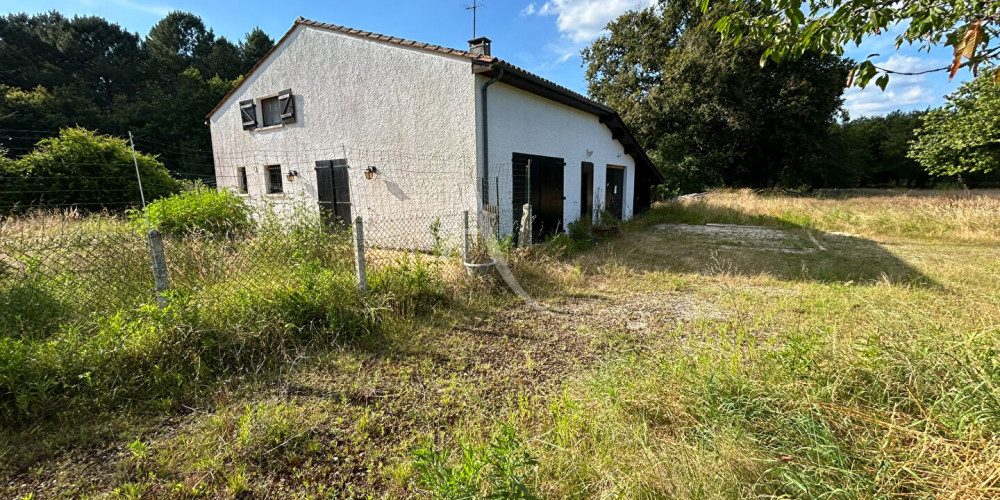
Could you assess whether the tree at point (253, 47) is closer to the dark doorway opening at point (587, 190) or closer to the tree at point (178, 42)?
the tree at point (178, 42)

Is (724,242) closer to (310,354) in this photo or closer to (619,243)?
(619,243)

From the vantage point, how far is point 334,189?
28.1 feet

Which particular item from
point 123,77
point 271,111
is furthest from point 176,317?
point 123,77

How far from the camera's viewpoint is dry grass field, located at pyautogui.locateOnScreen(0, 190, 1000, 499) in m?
1.54

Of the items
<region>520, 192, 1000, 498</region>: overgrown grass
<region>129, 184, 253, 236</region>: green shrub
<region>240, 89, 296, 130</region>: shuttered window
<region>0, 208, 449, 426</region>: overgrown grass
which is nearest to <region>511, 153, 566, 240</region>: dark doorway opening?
<region>0, 208, 449, 426</region>: overgrown grass

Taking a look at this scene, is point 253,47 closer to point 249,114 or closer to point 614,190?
point 249,114

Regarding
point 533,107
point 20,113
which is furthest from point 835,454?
point 20,113

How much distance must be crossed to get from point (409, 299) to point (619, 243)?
Result: 6.14m

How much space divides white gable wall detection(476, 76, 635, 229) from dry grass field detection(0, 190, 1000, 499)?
11.9ft

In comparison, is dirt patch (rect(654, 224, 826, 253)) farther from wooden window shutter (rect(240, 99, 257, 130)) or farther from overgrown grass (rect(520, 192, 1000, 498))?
wooden window shutter (rect(240, 99, 257, 130))

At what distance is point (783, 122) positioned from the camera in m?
18.6

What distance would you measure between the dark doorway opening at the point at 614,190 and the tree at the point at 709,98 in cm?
952

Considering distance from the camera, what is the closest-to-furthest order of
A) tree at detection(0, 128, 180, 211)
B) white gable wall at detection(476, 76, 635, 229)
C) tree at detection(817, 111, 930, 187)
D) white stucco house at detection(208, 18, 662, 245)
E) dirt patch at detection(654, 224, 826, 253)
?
1. white stucco house at detection(208, 18, 662, 245)
2. white gable wall at detection(476, 76, 635, 229)
3. dirt patch at detection(654, 224, 826, 253)
4. tree at detection(0, 128, 180, 211)
5. tree at detection(817, 111, 930, 187)

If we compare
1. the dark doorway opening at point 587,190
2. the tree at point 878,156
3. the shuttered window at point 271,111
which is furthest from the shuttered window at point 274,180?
the tree at point 878,156
